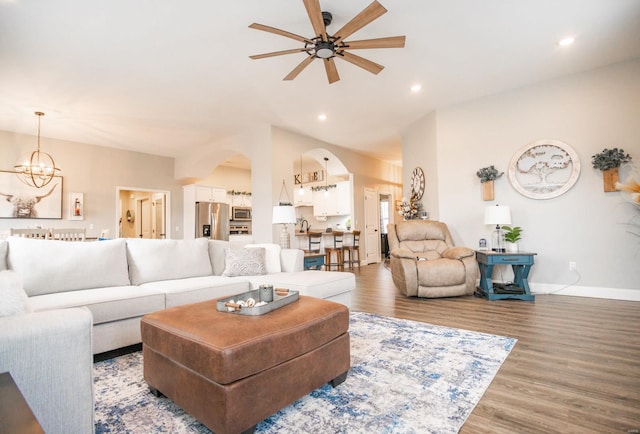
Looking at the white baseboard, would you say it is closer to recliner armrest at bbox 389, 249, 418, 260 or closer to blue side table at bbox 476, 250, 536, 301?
blue side table at bbox 476, 250, 536, 301

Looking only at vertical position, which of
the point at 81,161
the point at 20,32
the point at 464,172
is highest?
the point at 20,32

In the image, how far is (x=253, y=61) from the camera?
3707 mm

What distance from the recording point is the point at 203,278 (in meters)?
3.22

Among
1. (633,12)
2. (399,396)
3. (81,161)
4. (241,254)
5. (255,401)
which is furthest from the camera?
(81,161)

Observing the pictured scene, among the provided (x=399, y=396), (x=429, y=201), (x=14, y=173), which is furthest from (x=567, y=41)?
(x=14, y=173)

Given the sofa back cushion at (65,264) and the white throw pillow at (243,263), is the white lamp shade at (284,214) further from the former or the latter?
the sofa back cushion at (65,264)

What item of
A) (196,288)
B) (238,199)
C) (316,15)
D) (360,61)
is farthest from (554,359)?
(238,199)

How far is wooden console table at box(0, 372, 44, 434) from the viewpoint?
1.75 feet

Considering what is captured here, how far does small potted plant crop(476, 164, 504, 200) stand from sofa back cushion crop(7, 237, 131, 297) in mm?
4783

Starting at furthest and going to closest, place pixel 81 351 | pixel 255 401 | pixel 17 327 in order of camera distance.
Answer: pixel 255 401 < pixel 81 351 < pixel 17 327

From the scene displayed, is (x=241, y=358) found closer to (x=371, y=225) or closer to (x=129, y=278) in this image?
(x=129, y=278)

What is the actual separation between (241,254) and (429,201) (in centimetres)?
366

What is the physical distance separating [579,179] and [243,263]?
4.48 m

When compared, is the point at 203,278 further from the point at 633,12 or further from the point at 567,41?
the point at 633,12
